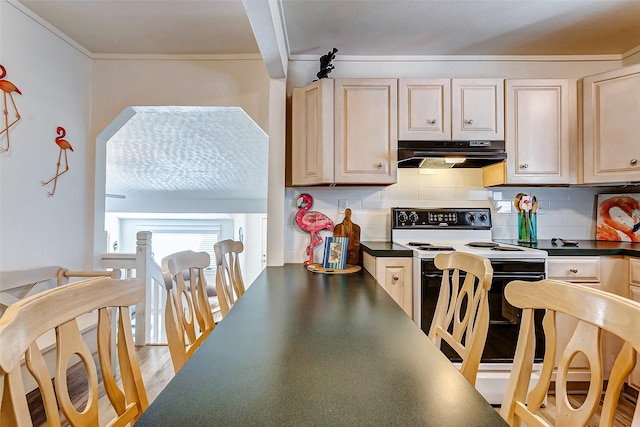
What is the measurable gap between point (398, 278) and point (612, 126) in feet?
5.74

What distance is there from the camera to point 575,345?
2.16 ft

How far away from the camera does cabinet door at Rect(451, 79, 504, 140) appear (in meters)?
2.22

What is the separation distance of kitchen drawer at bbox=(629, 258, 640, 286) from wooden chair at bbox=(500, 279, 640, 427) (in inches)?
69.4

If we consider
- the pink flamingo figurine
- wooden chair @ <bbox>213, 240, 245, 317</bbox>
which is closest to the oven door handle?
the pink flamingo figurine

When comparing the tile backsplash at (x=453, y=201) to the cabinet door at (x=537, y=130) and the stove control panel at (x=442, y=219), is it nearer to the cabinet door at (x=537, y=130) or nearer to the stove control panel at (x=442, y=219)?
the stove control panel at (x=442, y=219)

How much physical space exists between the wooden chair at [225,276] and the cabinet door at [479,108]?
1673mm

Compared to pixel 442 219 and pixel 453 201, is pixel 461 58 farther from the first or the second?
pixel 442 219

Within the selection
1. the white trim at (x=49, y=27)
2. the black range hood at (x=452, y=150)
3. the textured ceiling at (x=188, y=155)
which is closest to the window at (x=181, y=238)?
the textured ceiling at (x=188, y=155)

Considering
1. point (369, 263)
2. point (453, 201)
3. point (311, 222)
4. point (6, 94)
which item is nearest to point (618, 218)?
point (453, 201)

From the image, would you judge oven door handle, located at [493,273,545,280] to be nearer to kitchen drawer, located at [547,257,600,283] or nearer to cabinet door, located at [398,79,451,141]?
kitchen drawer, located at [547,257,600,283]

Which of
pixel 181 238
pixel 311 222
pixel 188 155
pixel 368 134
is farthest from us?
pixel 181 238

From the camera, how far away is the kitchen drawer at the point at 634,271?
6.36 ft

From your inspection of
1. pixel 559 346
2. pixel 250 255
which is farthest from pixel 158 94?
pixel 250 255

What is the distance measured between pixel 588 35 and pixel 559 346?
209 cm
